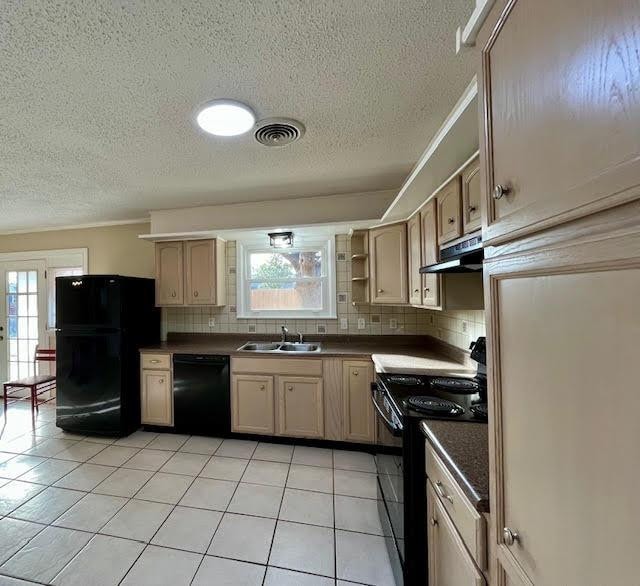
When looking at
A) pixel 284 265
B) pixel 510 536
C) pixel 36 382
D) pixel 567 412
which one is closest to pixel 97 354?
pixel 36 382

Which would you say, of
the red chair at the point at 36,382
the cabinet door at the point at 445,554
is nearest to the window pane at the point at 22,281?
the red chair at the point at 36,382

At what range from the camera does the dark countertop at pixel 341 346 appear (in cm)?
258

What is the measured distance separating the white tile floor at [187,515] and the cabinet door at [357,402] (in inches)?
7.6

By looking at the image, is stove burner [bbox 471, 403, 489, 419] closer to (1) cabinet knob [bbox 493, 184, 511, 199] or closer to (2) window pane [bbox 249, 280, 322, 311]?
(1) cabinet knob [bbox 493, 184, 511, 199]

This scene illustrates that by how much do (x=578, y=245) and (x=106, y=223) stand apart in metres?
4.61

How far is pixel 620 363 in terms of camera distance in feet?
1.33

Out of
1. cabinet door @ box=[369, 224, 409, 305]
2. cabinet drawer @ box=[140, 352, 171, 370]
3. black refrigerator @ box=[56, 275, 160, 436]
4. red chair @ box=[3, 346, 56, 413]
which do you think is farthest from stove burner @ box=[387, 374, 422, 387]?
red chair @ box=[3, 346, 56, 413]

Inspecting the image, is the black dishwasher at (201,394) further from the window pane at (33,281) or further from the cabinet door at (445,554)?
the window pane at (33,281)

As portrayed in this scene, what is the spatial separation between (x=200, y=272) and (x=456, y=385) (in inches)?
105

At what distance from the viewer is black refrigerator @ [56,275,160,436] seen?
2.88m

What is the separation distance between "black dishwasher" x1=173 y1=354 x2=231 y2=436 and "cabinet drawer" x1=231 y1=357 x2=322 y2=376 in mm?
153

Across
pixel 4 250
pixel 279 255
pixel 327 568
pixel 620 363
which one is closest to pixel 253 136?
pixel 279 255

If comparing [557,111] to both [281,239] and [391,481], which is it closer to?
[391,481]

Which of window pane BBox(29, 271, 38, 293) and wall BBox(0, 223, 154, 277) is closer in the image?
wall BBox(0, 223, 154, 277)
